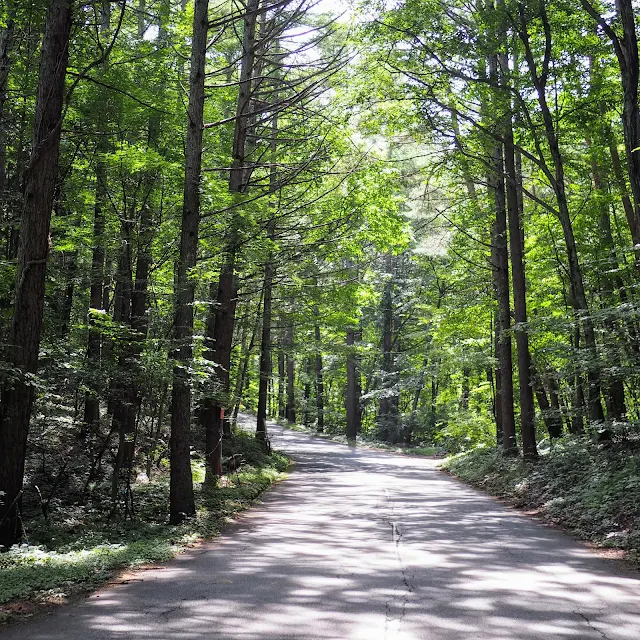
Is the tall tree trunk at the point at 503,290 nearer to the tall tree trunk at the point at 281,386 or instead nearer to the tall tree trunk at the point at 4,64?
the tall tree trunk at the point at 4,64

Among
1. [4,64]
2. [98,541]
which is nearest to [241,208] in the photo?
[4,64]

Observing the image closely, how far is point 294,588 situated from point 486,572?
7.41 feet

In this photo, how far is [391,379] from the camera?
124ft

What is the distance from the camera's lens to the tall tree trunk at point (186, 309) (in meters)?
10.3

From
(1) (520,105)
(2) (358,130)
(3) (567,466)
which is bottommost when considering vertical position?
(3) (567,466)

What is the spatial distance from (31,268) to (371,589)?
18.5ft

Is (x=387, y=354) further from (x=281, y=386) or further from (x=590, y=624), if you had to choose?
(x=590, y=624)

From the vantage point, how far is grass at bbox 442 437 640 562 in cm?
927

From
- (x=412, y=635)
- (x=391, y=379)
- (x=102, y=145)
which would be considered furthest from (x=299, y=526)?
(x=391, y=379)

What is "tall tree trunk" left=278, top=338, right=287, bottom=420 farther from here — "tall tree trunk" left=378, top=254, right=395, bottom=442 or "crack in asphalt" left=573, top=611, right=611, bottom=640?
"crack in asphalt" left=573, top=611, right=611, bottom=640

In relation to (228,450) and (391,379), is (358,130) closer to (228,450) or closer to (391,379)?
(228,450)

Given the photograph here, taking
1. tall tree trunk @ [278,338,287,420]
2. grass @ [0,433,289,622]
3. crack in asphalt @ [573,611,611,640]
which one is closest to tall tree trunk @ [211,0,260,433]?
grass @ [0,433,289,622]

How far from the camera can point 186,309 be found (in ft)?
34.7

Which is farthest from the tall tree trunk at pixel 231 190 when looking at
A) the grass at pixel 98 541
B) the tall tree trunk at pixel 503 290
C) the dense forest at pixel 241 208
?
the tall tree trunk at pixel 503 290
